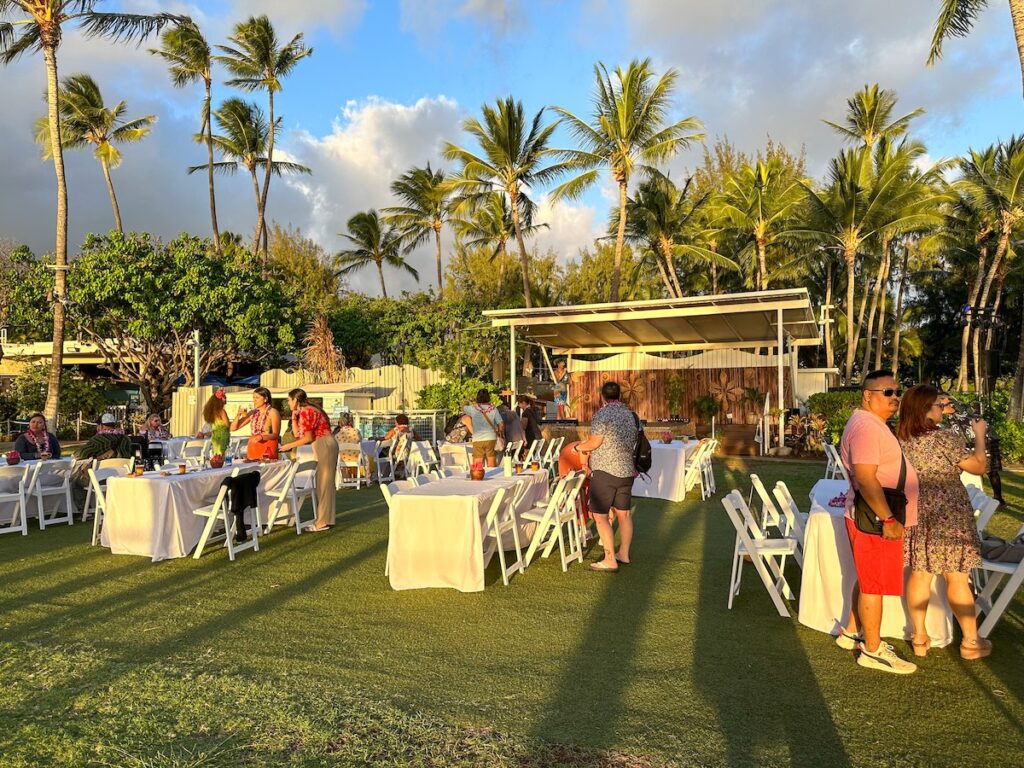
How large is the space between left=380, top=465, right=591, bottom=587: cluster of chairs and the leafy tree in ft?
61.2

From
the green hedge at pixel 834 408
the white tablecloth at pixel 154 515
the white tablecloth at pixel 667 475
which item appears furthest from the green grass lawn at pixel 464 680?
the green hedge at pixel 834 408

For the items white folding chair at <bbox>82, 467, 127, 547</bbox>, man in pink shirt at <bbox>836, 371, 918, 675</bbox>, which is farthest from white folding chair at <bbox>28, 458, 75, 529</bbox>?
man in pink shirt at <bbox>836, 371, 918, 675</bbox>

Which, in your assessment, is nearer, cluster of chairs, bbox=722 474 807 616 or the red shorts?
the red shorts

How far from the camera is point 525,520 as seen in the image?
21.5ft

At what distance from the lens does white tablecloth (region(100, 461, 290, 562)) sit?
20.9 ft

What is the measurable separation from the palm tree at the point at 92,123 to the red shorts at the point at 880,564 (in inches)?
1217

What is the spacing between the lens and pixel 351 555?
260 inches

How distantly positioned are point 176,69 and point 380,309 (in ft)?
43.5

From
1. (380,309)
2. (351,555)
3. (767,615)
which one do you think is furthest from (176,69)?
(767,615)

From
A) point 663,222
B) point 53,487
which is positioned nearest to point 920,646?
point 53,487

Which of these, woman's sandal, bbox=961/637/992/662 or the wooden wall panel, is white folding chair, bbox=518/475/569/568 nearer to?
woman's sandal, bbox=961/637/992/662

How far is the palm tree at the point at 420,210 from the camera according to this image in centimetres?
3456

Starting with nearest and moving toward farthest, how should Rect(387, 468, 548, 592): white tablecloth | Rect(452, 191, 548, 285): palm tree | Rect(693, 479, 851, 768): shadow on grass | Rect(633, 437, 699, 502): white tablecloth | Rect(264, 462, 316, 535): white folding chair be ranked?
Rect(693, 479, 851, 768): shadow on grass < Rect(387, 468, 548, 592): white tablecloth < Rect(264, 462, 316, 535): white folding chair < Rect(633, 437, 699, 502): white tablecloth < Rect(452, 191, 548, 285): palm tree

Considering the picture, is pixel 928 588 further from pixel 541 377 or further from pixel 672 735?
pixel 541 377
